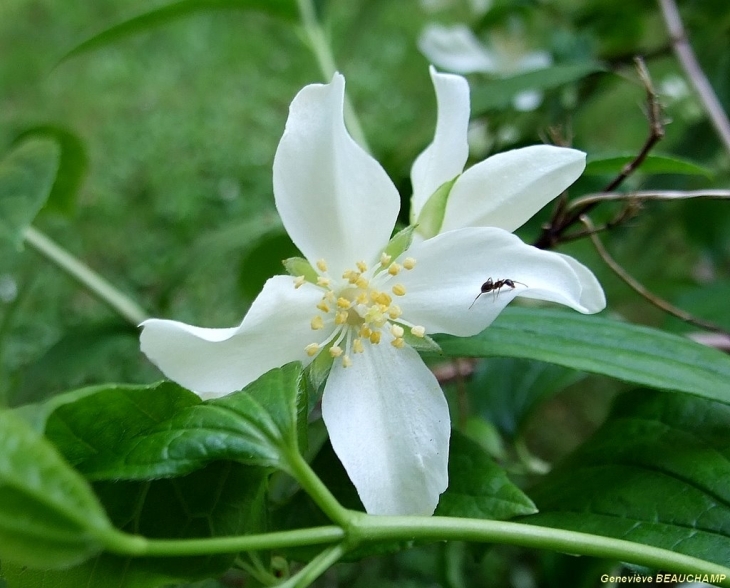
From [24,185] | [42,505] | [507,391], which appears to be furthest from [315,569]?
[507,391]

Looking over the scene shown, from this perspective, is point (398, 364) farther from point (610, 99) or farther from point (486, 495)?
point (610, 99)

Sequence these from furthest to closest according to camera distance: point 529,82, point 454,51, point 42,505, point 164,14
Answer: point 454,51 → point 164,14 → point 529,82 → point 42,505

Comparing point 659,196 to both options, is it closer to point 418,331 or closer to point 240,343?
point 418,331

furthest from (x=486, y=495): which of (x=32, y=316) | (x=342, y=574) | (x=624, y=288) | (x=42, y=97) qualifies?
(x=42, y=97)

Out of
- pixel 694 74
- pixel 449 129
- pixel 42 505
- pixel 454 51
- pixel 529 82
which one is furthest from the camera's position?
pixel 454 51

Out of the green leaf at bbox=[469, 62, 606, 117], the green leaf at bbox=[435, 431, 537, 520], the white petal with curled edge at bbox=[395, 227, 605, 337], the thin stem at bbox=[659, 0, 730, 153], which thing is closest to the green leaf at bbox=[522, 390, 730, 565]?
the green leaf at bbox=[435, 431, 537, 520]

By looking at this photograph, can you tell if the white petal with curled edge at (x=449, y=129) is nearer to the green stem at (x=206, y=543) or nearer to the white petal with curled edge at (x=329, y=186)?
the white petal with curled edge at (x=329, y=186)

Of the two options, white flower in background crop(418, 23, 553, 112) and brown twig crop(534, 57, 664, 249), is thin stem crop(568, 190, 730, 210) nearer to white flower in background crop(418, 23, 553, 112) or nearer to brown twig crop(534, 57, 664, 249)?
brown twig crop(534, 57, 664, 249)
